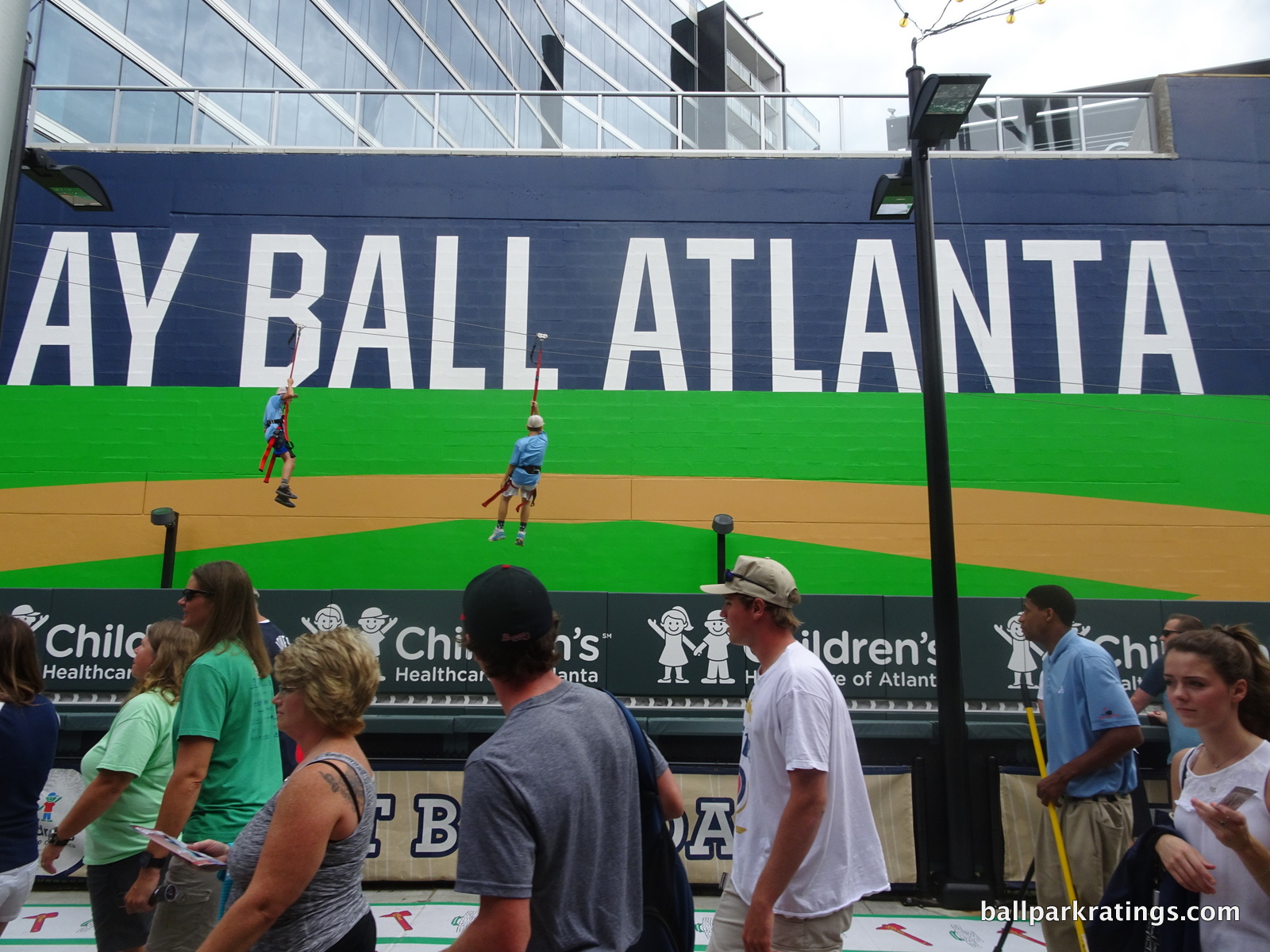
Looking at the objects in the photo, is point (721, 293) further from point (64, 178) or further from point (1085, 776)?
point (1085, 776)

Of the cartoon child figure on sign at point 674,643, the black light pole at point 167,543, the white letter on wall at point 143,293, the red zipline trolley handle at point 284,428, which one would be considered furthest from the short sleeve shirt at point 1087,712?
the white letter on wall at point 143,293

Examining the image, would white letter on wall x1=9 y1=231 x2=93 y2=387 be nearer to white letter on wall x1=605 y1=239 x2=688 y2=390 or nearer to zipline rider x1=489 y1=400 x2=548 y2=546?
zipline rider x1=489 y1=400 x2=548 y2=546

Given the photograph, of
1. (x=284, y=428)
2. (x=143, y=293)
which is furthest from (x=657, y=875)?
(x=143, y=293)

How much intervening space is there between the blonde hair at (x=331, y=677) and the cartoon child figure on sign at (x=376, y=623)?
5.63 metres

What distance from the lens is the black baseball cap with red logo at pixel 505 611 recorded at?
6.67 feet

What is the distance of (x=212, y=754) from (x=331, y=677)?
3.77ft

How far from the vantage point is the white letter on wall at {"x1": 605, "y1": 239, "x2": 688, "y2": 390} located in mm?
10539

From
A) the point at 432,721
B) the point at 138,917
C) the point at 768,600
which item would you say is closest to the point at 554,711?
the point at 768,600

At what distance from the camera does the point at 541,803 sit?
1.84 m

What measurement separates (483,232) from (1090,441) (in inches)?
294

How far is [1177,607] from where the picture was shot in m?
8.01

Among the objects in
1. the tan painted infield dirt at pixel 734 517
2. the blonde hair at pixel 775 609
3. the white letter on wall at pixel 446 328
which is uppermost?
the white letter on wall at pixel 446 328

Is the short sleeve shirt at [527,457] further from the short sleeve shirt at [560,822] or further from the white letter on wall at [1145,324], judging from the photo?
the short sleeve shirt at [560,822]

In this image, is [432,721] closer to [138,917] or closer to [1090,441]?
[138,917]
